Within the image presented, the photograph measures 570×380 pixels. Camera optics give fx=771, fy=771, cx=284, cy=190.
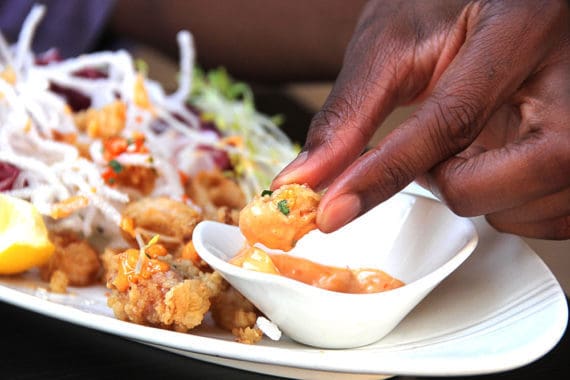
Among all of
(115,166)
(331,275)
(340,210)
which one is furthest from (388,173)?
(115,166)

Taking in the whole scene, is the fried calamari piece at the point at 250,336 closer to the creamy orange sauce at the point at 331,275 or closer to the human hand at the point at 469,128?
the creamy orange sauce at the point at 331,275

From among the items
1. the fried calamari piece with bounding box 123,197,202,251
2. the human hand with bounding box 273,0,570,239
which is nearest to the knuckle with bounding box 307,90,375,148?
the human hand with bounding box 273,0,570,239

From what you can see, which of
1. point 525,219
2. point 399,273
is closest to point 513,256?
point 525,219

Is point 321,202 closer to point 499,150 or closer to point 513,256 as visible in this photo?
point 499,150

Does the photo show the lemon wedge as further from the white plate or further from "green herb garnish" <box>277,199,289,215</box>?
"green herb garnish" <box>277,199,289,215</box>

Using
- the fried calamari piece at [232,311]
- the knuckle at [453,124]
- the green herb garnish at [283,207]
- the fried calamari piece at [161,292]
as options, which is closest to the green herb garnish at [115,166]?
the fried calamari piece at [161,292]
